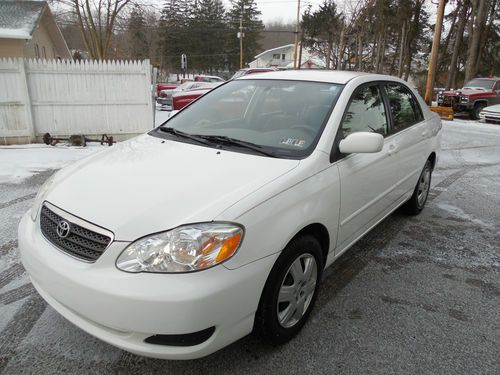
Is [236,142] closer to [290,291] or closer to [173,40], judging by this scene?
[290,291]

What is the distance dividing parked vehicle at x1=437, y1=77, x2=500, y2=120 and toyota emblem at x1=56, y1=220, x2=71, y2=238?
58.8 feet

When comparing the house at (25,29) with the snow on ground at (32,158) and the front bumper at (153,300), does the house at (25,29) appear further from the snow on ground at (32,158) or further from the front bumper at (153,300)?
the front bumper at (153,300)

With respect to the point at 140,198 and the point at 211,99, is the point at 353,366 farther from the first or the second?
the point at 211,99

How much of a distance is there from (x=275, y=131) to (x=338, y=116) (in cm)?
46

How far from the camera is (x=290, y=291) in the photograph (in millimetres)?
2371

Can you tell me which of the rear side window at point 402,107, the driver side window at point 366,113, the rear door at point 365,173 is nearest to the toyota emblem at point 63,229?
the rear door at point 365,173

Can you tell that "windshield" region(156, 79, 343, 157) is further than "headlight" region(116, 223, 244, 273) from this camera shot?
Yes

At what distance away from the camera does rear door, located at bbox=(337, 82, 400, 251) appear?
2820 mm

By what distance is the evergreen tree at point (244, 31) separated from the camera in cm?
6172

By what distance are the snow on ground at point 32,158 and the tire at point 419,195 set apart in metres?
4.85

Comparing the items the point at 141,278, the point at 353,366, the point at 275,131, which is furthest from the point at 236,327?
the point at 275,131

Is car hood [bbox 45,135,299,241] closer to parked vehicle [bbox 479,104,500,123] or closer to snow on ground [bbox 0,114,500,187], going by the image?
snow on ground [bbox 0,114,500,187]

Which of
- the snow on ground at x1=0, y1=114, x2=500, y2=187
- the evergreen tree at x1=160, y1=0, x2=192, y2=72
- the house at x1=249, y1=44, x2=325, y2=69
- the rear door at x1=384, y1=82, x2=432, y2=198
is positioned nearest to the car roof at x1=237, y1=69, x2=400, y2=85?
the rear door at x1=384, y1=82, x2=432, y2=198

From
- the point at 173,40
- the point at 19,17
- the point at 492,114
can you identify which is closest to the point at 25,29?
the point at 19,17
